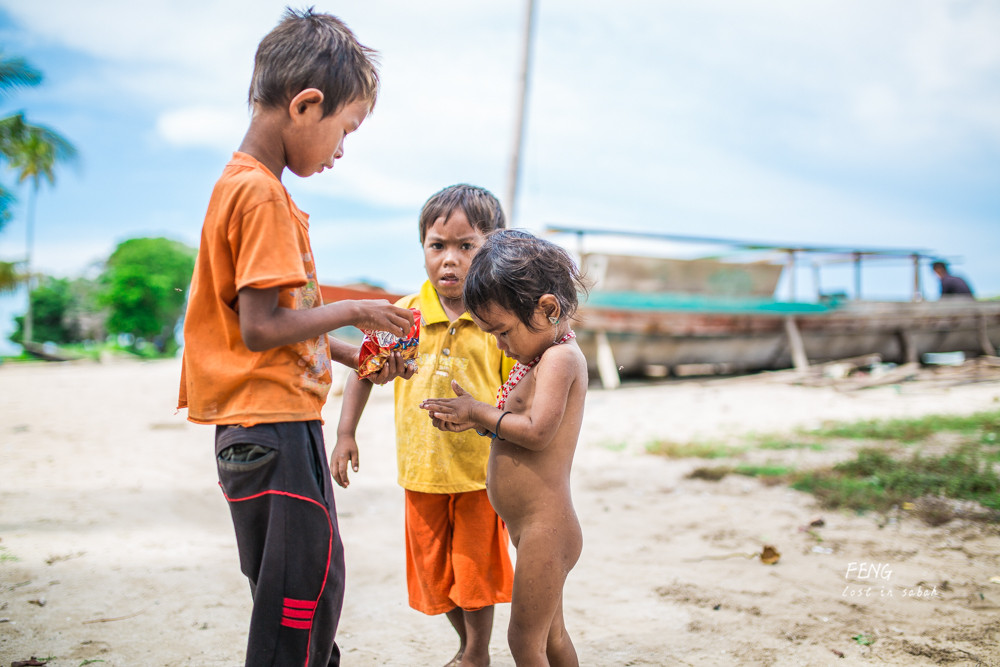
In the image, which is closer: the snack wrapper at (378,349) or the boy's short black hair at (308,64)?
the boy's short black hair at (308,64)

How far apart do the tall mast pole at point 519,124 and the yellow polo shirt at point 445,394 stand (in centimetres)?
875

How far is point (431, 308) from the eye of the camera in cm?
232

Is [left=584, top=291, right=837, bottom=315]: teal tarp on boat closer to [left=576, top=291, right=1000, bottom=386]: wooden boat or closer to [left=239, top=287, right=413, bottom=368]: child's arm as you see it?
[left=576, top=291, right=1000, bottom=386]: wooden boat

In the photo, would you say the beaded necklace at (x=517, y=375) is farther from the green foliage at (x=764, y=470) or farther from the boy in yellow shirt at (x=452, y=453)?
the green foliage at (x=764, y=470)

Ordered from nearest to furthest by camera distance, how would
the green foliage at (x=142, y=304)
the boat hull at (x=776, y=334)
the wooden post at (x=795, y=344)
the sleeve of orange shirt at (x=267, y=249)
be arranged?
the sleeve of orange shirt at (x=267, y=249) < the boat hull at (x=776, y=334) < the wooden post at (x=795, y=344) < the green foliage at (x=142, y=304)

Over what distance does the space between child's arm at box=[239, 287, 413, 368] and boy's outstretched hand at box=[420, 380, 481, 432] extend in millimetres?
309

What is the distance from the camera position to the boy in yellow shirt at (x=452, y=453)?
7.30ft

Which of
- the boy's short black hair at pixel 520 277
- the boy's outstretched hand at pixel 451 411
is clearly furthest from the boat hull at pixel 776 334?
the boy's outstretched hand at pixel 451 411

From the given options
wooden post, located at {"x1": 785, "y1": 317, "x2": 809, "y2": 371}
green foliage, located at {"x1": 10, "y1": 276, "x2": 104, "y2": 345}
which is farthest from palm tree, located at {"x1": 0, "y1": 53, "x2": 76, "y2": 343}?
green foliage, located at {"x1": 10, "y1": 276, "x2": 104, "y2": 345}

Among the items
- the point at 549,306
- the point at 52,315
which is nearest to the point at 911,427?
the point at 549,306

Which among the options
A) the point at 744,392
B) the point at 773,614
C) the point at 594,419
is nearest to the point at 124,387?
the point at 594,419

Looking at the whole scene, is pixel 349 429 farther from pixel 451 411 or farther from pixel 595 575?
pixel 595 575

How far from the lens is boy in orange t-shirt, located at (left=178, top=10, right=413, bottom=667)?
56.4 inches

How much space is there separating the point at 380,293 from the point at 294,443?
1.50m
